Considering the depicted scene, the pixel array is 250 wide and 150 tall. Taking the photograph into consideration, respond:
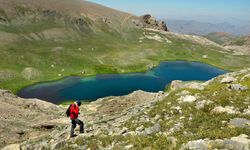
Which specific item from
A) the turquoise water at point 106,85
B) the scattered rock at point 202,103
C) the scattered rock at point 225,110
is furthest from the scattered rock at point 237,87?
the turquoise water at point 106,85

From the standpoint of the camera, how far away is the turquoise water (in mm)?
115875

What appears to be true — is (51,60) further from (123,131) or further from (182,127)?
(182,127)

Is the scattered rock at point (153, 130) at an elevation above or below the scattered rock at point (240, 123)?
below

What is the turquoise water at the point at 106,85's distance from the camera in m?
116

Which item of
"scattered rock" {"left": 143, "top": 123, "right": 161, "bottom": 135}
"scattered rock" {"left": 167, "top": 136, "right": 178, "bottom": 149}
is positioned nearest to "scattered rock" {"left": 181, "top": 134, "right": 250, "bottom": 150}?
"scattered rock" {"left": 167, "top": 136, "right": 178, "bottom": 149}

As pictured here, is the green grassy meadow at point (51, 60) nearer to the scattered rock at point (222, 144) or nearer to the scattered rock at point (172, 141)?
the scattered rock at point (172, 141)

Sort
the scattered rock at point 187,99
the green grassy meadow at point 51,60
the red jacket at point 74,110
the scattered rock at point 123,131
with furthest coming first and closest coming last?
the green grassy meadow at point 51,60, the scattered rock at point 187,99, the red jacket at point 74,110, the scattered rock at point 123,131

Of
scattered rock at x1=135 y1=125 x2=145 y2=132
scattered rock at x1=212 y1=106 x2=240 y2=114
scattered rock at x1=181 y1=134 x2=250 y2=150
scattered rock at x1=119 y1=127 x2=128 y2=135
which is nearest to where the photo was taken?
scattered rock at x1=181 y1=134 x2=250 y2=150

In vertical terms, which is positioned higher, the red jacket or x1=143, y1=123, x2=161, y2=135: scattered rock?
x1=143, y1=123, x2=161, y2=135: scattered rock

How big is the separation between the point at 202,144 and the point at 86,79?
127 m

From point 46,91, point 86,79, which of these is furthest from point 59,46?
point 46,91

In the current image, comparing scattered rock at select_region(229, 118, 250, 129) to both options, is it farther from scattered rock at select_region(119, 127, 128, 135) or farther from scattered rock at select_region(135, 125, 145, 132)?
scattered rock at select_region(119, 127, 128, 135)

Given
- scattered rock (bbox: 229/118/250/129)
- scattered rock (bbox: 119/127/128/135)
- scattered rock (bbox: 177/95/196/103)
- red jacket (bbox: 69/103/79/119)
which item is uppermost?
scattered rock (bbox: 229/118/250/129)

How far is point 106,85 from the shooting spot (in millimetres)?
135000
